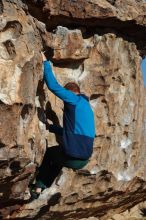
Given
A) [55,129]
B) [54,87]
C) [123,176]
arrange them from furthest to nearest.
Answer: [123,176]
[55,129]
[54,87]

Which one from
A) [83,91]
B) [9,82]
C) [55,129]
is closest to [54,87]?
[55,129]

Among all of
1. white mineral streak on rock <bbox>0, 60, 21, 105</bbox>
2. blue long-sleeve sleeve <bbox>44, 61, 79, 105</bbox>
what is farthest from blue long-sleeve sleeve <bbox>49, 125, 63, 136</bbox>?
white mineral streak on rock <bbox>0, 60, 21, 105</bbox>

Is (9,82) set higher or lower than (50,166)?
higher

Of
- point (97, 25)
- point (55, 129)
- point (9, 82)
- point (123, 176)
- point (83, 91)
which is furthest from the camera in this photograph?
point (123, 176)

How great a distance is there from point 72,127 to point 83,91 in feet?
6.92

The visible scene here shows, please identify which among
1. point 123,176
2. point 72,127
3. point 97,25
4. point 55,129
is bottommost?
point 123,176

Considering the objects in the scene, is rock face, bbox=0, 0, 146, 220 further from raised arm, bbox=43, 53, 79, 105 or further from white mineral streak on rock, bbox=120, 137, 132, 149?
raised arm, bbox=43, 53, 79, 105

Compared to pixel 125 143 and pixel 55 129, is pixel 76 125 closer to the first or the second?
pixel 55 129

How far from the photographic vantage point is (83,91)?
16031mm

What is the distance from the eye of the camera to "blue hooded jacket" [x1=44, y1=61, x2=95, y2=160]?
13938 mm

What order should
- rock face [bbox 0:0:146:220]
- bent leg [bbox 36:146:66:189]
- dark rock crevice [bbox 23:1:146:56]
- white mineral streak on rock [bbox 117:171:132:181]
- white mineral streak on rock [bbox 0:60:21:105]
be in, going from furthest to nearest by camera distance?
white mineral streak on rock [bbox 117:171:132:181], dark rock crevice [bbox 23:1:146:56], bent leg [bbox 36:146:66:189], rock face [bbox 0:0:146:220], white mineral streak on rock [bbox 0:60:21:105]

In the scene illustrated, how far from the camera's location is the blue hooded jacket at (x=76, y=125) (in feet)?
45.7

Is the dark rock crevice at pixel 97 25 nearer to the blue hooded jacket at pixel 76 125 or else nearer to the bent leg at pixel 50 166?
the blue hooded jacket at pixel 76 125

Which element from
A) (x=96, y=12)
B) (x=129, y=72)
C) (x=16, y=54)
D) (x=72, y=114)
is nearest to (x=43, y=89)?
(x=72, y=114)
